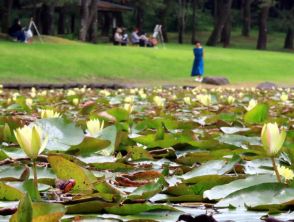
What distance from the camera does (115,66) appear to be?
702 inches

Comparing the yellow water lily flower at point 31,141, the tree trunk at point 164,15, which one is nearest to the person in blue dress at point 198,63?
the yellow water lily flower at point 31,141

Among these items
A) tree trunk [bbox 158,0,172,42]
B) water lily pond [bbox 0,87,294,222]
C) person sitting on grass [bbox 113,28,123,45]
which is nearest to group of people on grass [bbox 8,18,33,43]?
person sitting on grass [bbox 113,28,123,45]

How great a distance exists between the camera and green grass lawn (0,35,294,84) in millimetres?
15595

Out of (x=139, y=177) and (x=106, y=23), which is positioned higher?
(x=139, y=177)

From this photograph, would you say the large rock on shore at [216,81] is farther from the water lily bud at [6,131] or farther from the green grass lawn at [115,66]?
the water lily bud at [6,131]

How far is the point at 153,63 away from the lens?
19.5 metres

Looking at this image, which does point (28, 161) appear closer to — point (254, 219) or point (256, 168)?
point (256, 168)

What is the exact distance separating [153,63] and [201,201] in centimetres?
1825

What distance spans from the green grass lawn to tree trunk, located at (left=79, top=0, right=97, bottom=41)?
226 inches

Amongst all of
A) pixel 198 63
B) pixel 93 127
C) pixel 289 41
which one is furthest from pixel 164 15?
pixel 93 127

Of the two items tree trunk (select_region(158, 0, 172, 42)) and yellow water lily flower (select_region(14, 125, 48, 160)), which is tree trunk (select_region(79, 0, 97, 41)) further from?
yellow water lily flower (select_region(14, 125, 48, 160))

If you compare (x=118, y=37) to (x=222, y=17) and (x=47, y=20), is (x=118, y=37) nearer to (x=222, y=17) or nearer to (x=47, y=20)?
(x=47, y=20)

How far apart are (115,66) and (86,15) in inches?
382

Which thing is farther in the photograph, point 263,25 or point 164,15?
point 164,15
